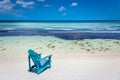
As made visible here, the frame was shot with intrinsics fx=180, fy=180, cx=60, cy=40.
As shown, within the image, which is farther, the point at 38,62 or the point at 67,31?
the point at 67,31

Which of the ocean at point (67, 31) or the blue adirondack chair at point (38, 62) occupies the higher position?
the ocean at point (67, 31)

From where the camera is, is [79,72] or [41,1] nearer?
[79,72]

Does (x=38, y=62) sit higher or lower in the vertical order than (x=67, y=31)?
lower

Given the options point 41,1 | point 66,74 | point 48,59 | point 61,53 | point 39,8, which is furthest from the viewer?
point 39,8

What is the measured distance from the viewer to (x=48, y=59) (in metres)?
4.95

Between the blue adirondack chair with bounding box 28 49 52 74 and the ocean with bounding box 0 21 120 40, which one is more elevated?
the ocean with bounding box 0 21 120 40

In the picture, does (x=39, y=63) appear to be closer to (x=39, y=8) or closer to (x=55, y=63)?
(x=55, y=63)

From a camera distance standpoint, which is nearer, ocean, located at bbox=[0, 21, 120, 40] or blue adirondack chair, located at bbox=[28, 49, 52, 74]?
blue adirondack chair, located at bbox=[28, 49, 52, 74]

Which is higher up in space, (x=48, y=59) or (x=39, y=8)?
(x=39, y=8)

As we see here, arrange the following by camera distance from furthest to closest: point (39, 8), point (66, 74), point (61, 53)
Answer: point (39, 8), point (61, 53), point (66, 74)

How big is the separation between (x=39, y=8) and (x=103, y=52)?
64.5 ft

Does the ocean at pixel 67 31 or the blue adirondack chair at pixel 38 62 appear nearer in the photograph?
the blue adirondack chair at pixel 38 62

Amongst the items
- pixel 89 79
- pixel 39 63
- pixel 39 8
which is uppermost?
pixel 39 8

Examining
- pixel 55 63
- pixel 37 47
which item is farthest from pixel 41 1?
pixel 55 63
